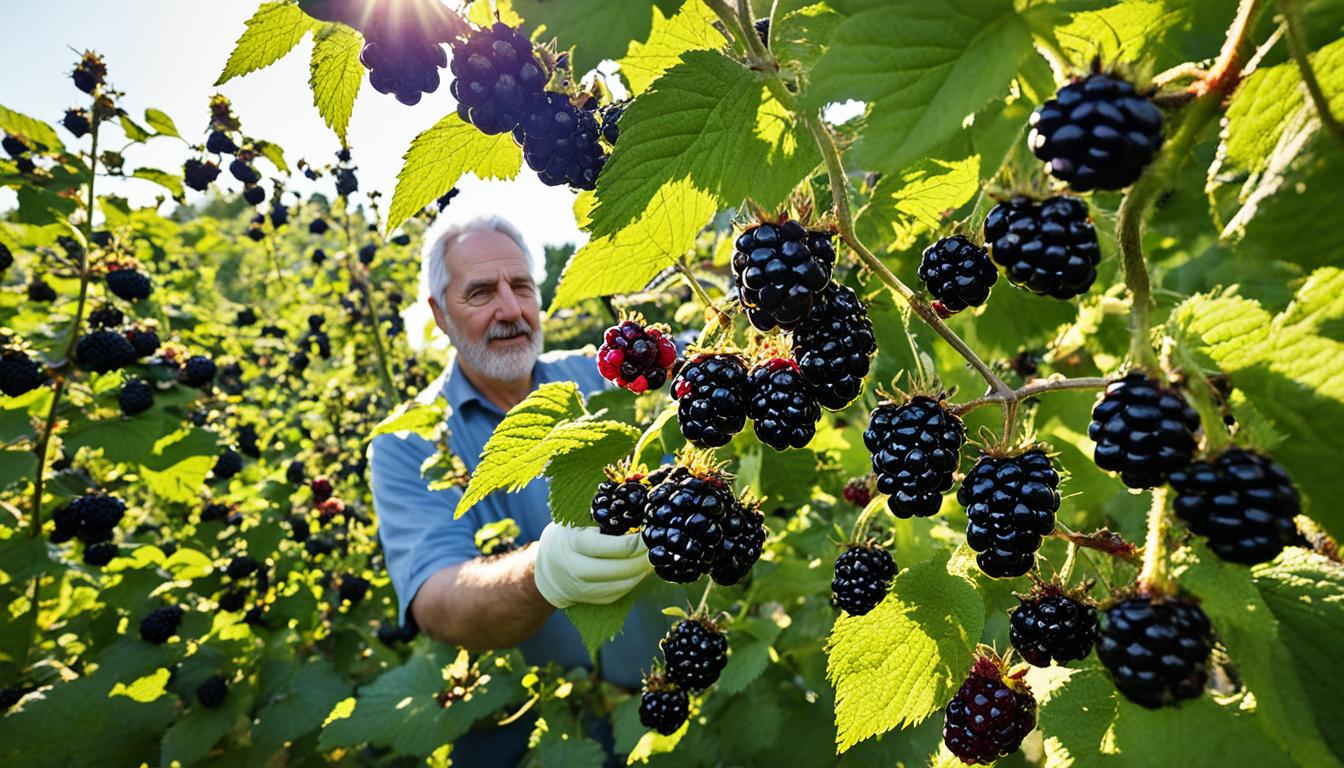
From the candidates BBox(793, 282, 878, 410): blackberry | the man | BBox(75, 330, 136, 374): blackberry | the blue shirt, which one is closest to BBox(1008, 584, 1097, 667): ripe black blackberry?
BBox(793, 282, 878, 410): blackberry

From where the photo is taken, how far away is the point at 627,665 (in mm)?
3238

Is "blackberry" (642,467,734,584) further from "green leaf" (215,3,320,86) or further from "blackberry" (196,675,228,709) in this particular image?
"blackberry" (196,675,228,709)

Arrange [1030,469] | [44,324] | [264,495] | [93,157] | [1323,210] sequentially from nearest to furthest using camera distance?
1. [1323,210]
2. [1030,469]
3. [93,157]
4. [44,324]
5. [264,495]

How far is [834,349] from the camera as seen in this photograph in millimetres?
814

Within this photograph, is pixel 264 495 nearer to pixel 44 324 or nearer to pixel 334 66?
pixel 44 324

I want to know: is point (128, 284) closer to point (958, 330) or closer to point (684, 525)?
point (684, 525)

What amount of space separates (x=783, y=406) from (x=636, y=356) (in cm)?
39

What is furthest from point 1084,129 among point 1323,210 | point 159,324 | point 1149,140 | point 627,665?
point 159,324

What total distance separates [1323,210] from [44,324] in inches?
176

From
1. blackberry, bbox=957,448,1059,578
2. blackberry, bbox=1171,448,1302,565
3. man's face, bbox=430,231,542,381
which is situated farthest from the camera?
man's face, bbox=430,231,542,381

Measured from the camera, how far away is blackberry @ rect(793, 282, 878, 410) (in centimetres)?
81

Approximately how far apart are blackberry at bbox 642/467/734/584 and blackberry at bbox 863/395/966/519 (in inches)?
9.0

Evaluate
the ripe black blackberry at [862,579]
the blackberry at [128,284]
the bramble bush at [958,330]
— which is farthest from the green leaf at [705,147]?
the blackberry at [128,284]

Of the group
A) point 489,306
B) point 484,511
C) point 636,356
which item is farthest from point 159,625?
point 636,356
